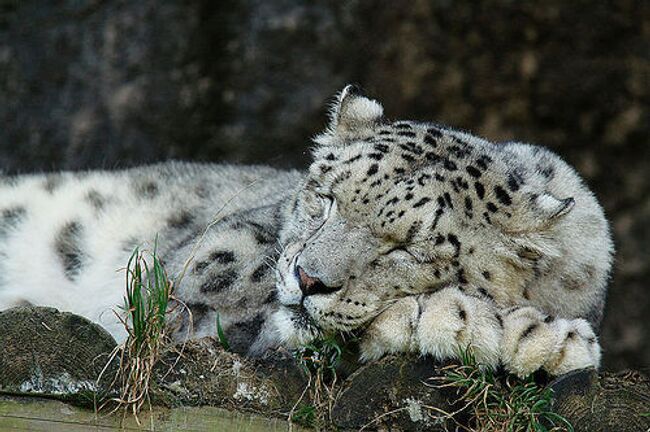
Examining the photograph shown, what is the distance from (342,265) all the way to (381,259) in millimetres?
183

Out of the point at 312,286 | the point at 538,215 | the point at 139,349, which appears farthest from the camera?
the point at 538,215

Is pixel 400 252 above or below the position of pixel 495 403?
above

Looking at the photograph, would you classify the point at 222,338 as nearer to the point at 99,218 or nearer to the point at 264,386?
the point at 264,386

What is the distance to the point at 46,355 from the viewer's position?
147 inches

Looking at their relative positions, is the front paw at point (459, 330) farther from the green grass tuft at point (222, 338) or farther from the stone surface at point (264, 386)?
the green grass tuft at point (222, 338)

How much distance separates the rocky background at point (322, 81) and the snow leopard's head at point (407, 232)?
10.8ft

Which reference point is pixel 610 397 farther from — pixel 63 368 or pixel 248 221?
pixel 248 221

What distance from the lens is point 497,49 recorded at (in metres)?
8.27

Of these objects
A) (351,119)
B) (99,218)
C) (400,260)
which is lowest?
(99,218)

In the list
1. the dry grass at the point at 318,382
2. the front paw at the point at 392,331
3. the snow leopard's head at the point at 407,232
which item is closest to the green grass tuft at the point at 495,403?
the front paw at the point at 392,331

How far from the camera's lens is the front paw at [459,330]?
13.1 ft

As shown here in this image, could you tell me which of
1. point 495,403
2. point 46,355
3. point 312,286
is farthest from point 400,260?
point 46,355

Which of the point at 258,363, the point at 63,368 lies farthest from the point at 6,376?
the point at 258,363

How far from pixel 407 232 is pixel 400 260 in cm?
12
